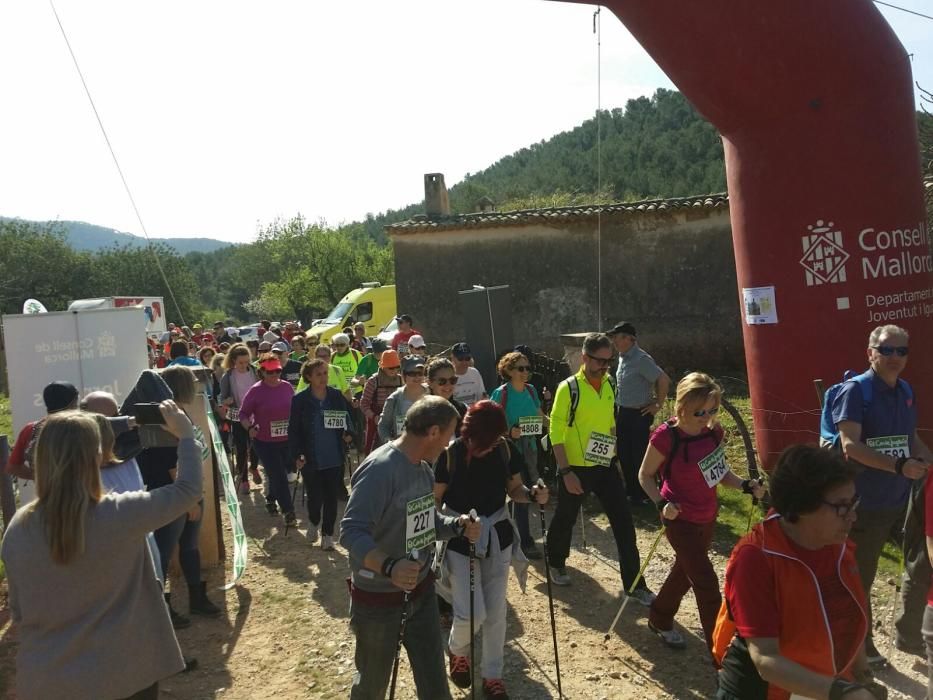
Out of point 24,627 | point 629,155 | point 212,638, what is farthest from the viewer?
point 629,155

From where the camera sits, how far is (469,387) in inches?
302

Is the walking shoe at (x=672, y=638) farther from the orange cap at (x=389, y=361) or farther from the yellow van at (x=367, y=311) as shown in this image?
the yellow van at (x=367, y=311)

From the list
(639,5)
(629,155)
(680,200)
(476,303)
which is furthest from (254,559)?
(629,155)

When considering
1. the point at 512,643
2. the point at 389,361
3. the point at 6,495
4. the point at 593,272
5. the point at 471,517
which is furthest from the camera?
the point at 593,272

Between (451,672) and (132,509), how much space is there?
8.99 feet

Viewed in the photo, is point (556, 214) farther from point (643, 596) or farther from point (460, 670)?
point (460, 670)

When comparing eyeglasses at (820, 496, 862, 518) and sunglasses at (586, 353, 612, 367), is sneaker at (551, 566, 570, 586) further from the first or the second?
eyeglasses at (820, 496, 862, 518)

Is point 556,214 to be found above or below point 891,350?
above

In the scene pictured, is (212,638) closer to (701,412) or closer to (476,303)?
(701,412)

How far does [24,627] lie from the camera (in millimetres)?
2715

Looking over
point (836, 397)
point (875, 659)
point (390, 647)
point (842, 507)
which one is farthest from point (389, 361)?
point (842, 507)

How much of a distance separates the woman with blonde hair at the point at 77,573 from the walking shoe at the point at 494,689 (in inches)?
92.7

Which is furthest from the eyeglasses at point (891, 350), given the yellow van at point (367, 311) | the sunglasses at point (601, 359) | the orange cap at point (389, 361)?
the yellow van at point (367, 311)

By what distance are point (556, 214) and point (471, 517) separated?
16.6 meters
